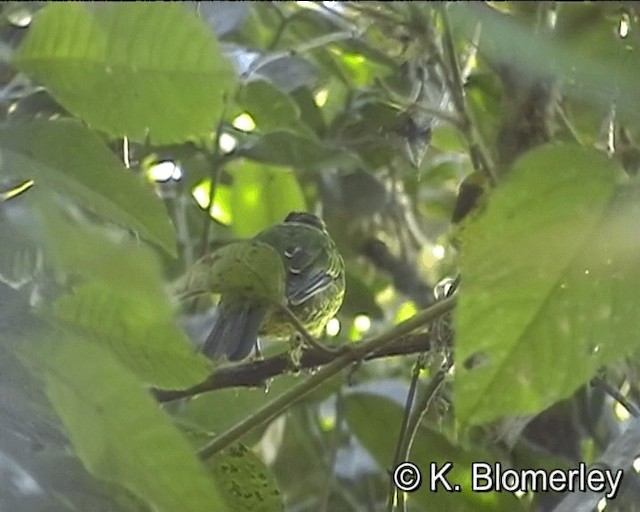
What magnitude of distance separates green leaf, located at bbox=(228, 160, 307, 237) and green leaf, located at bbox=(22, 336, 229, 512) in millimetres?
490

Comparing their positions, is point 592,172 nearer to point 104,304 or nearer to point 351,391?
point 104,304

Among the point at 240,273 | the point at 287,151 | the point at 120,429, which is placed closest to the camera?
the point at 120,429

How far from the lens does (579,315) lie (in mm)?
279

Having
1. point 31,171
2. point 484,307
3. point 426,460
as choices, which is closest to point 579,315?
point 484,307

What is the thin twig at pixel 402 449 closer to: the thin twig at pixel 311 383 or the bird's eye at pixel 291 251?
the thin twig at pixel 311 383

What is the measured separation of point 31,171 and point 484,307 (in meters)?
0.13

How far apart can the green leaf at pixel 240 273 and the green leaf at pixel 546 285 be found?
0.13 m

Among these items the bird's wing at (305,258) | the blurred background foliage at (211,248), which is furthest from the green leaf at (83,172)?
the bird's wing at (305,258)

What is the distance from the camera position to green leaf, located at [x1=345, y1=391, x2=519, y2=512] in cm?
52

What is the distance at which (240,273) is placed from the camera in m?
0.40

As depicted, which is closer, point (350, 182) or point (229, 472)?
point (229, 472)

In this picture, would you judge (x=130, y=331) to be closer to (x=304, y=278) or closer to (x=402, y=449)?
(x=402, y=449)

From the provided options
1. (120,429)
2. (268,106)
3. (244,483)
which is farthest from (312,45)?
(120,429)

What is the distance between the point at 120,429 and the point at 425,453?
326 millimetres
